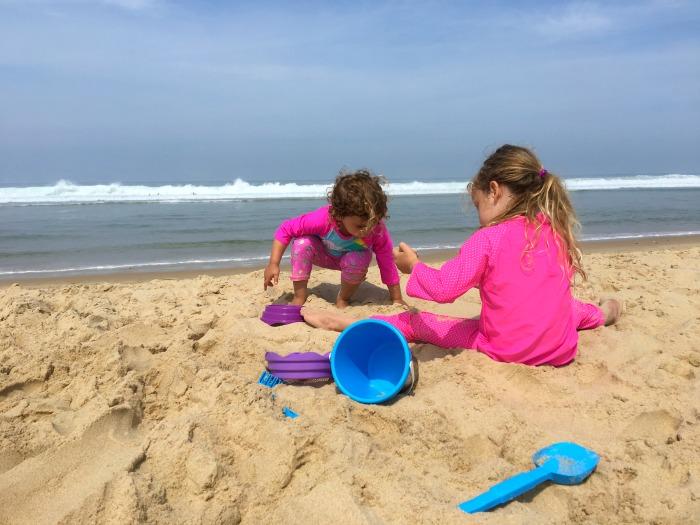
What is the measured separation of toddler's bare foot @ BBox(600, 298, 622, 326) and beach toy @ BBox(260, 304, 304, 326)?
1.87 m

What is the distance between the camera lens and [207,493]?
1759mm

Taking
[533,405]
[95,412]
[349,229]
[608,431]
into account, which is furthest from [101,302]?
[608,431]

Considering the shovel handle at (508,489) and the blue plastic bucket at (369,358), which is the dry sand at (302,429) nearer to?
the shovel handle at (508,489)

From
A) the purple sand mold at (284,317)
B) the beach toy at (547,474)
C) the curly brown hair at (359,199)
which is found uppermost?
the curly brown hair at (359,199)

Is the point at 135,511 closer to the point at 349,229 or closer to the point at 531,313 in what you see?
the point at 531,313

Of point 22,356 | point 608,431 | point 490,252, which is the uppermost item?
point 490,252

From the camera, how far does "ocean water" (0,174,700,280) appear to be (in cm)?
681

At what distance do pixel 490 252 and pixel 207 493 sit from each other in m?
1.72

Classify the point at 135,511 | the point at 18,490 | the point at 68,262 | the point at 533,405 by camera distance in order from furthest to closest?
the point at 68,262
the point at 533,405
the point at 18,490
the point at 135,511

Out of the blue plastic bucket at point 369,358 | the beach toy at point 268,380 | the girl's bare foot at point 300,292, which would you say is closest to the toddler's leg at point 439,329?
the blue plastic bucket at point 369,358

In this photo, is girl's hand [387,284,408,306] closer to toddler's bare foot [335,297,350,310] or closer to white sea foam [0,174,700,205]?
toddler's bare foot [335,297,350,310]

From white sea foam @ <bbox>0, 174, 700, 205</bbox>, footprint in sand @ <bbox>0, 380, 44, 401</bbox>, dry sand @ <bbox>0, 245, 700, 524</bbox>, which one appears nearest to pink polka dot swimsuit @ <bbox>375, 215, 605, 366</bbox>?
dry sand @ <bbox>0, 245, 700, 524</bbox>

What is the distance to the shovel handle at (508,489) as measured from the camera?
1.76m

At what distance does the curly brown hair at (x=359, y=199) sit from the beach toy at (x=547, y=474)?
207 centimetres
